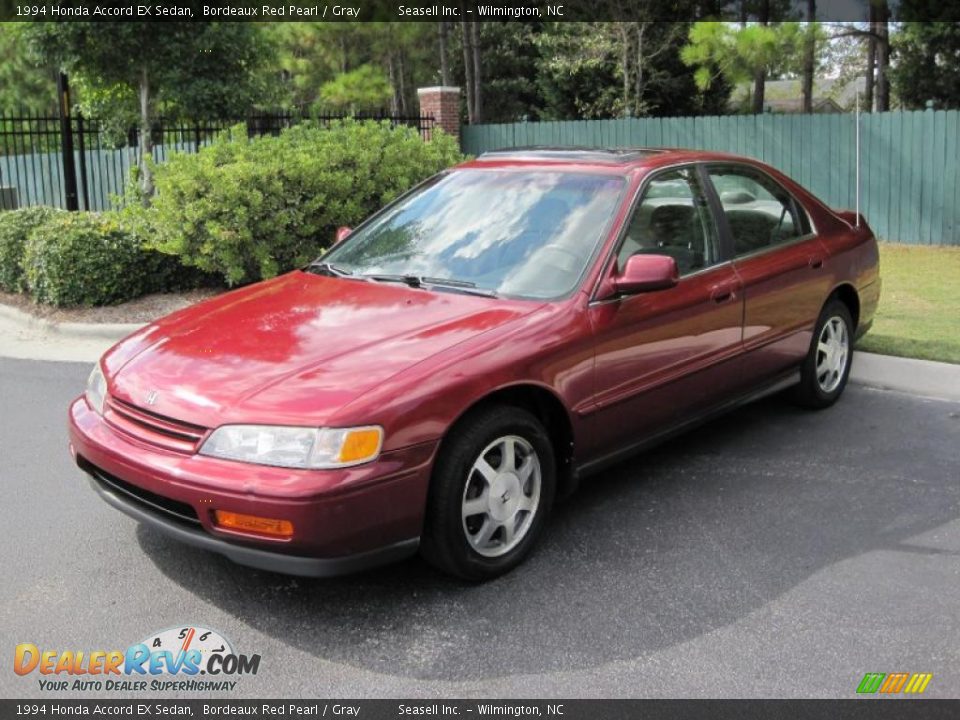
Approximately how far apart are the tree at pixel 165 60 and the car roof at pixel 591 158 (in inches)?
304

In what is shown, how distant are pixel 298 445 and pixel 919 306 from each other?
7781mm

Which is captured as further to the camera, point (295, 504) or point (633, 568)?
point (633, 568)

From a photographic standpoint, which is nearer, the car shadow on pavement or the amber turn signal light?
the amber turn signal light

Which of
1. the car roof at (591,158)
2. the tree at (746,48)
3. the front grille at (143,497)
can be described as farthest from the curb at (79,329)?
the tree at (746,48)

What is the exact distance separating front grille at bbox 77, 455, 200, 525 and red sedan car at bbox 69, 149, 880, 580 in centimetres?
1

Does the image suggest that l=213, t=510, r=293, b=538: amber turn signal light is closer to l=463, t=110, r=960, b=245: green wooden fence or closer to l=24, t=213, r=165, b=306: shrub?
l=24, t=213, r=165, b=306: shrub

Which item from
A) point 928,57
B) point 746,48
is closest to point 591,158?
point 746,48

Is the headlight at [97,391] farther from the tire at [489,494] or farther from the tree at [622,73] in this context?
the tree at [622,73]

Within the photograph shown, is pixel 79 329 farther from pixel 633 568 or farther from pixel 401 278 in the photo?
pixel 633 568

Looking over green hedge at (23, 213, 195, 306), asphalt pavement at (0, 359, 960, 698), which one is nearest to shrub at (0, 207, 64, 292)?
green hedge at (23, 213, 195, 306)

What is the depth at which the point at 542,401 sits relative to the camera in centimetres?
422

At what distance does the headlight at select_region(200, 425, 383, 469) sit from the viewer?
342 centimetres

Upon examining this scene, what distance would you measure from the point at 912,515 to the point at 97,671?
3499 millimetres

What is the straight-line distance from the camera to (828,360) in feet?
20.3
